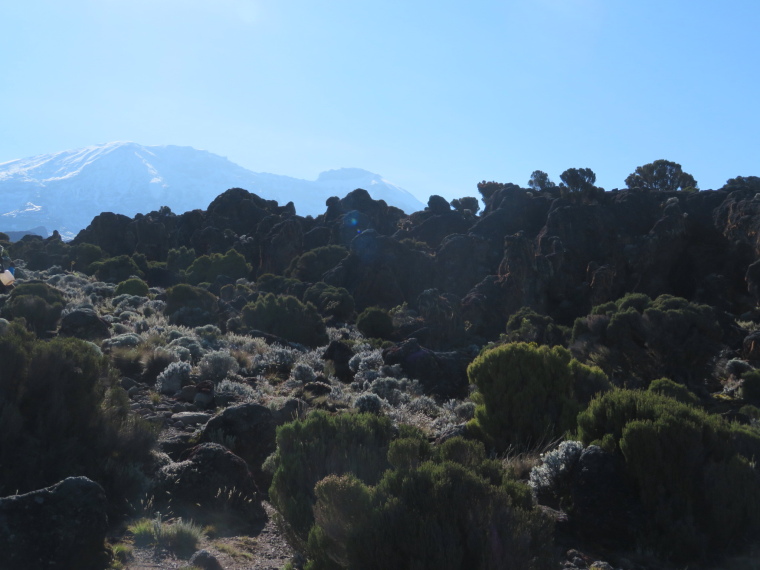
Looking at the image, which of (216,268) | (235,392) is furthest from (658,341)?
(216,268)

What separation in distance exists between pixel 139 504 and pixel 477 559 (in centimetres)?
415

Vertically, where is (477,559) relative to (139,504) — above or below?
above

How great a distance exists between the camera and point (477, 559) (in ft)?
13.2

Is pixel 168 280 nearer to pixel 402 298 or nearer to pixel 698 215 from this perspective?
pixel 402 298

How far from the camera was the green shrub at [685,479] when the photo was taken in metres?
5.73

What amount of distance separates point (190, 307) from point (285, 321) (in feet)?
14.6

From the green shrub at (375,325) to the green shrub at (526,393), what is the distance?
63.0 ft

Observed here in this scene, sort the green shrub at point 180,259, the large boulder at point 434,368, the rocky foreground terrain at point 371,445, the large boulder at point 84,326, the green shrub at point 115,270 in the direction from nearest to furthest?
the rocky foreground terrain at point 371,445 → the large boulder at point 434,368 → the large boulder at point 84,326 → the green shrub at point 115,270 → the green shrub at point 180,259

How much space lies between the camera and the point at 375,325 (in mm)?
29672

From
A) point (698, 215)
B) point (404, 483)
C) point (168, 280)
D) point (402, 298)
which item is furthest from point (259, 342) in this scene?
point (698, 215)

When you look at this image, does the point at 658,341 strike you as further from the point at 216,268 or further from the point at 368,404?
the point at 216,268

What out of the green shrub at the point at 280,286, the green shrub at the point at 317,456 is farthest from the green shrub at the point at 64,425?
the green shrub at the point at 280,286

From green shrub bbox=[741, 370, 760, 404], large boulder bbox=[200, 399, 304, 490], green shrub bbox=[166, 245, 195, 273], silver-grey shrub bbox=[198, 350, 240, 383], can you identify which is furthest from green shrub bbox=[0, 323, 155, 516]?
green shrub bbox=[166, 245, 195, 273]

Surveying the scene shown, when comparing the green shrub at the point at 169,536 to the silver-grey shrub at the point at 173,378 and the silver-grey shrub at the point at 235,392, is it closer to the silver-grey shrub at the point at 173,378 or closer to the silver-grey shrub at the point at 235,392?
the silver-grey shrub at the point at 235,392
